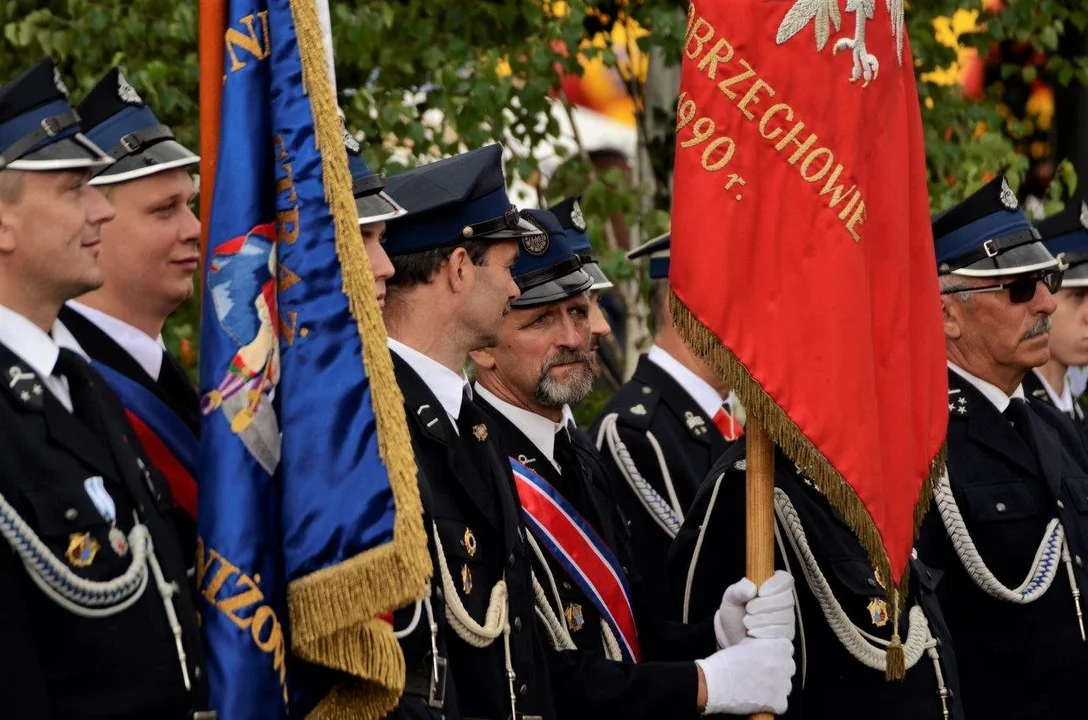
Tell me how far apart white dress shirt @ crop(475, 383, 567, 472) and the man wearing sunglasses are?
4.00 feet

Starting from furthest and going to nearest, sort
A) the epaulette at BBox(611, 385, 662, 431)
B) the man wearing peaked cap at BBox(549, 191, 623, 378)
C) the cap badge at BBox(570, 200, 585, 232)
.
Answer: the epaulette at BBox(611, 385, 662, 431) → the cap badge at BBox(570, 200, 585, 232) → the man wearing peaked cap at BBox(549, 191, 623, 378)

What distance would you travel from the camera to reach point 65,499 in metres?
3.24

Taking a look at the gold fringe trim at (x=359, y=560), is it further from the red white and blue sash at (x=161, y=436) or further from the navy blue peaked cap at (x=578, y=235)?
the navy blue peaked cap at (x=578, y=235)

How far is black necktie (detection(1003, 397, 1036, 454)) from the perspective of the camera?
607 cm

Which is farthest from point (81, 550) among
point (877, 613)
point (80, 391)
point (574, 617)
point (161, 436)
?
point (877, 613)

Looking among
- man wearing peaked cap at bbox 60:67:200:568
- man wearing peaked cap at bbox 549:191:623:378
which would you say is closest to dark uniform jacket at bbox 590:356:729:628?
man wearing peaked cap at bbox 549:191:623:378

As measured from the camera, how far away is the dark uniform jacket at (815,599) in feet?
16.3

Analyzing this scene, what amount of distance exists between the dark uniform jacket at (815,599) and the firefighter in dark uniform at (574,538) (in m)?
0.20

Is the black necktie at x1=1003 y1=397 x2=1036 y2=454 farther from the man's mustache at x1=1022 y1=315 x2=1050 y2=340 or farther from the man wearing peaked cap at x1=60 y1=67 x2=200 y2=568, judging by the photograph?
the man wearing peaked cap at x1=60 y1=67 x2=200 y2=568

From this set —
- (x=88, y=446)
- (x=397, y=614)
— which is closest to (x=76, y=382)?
(x=88, y=446)

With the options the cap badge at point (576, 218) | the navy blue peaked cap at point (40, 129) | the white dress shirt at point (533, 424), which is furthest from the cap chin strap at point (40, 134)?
the cap badge at point (576, 218)

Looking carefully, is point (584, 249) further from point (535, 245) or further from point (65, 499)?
point (65, 499)

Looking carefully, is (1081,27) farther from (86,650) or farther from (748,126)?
(86,650)

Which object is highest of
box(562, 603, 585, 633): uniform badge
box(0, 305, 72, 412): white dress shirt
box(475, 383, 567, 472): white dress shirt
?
box(0, 305, 72, 412): white dress shirt
